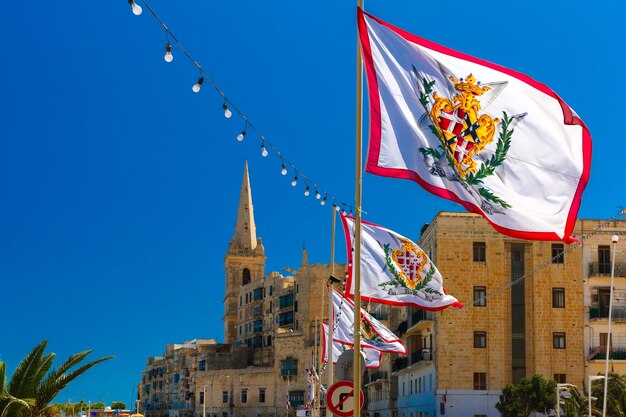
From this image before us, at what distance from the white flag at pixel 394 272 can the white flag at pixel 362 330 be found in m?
4.63

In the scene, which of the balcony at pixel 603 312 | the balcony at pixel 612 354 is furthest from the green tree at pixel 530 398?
the balcony at pixel 603 312

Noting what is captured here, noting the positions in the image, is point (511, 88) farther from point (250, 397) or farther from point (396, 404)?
point (250, 397)

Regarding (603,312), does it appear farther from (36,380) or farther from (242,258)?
(242,258)

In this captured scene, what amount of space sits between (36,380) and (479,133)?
38.9 feet

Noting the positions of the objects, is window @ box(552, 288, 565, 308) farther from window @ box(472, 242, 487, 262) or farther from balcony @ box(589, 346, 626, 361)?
window @ box(472, 242, 487, 262)

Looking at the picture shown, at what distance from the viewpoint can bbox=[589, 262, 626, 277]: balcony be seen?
54344 millimetres

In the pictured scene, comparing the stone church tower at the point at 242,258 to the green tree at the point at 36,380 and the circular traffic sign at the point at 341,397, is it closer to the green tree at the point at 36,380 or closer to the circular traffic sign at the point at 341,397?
the green tree at the point at 36,380

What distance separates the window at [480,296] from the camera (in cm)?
5406

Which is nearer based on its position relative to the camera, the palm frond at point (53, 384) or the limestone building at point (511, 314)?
the palm frond at point (53, 384)

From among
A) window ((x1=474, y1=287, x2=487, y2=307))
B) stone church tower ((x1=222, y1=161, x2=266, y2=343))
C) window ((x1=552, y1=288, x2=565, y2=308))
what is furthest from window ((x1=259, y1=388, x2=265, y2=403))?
window ((x1=552, y1=288, x2=565, y2=308))

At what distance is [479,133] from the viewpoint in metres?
12.6

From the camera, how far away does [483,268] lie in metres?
54.7

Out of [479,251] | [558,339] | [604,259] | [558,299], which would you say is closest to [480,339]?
[558,339]

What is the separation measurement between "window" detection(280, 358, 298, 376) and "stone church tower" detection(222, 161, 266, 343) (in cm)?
2840
